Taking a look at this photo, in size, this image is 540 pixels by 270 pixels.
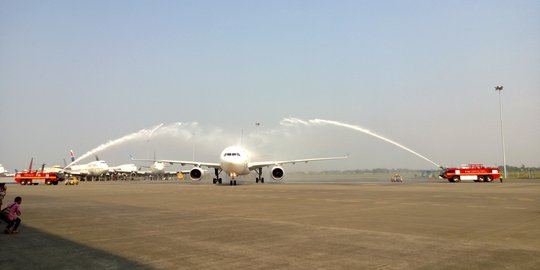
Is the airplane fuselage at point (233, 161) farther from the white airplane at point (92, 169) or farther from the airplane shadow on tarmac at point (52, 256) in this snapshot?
the white airplane at point (92, 169)

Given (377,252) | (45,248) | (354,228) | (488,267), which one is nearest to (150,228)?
(45,248)

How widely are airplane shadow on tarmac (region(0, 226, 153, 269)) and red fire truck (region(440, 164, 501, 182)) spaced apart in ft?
172

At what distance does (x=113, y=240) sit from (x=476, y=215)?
12.5 metres

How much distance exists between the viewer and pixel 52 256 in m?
8.00

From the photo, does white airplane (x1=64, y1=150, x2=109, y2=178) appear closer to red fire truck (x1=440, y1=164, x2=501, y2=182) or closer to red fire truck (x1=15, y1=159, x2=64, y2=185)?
red fire truck (x1=15, y1=159, x2=64, y2=185)

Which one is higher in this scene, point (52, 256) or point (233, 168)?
point (233, 168)

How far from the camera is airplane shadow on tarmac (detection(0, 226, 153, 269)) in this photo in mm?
7152

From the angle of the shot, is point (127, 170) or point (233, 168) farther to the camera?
point (127, 170)

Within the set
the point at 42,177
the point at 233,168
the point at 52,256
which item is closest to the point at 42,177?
the point at 42,177

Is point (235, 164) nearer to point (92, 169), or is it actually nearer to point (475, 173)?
point (475, 173)

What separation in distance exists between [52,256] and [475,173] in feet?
179

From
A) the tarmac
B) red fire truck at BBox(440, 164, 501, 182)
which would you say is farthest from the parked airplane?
the tarmac

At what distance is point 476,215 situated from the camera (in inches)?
580

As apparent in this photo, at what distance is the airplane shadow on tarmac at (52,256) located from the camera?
7152 millimetres
